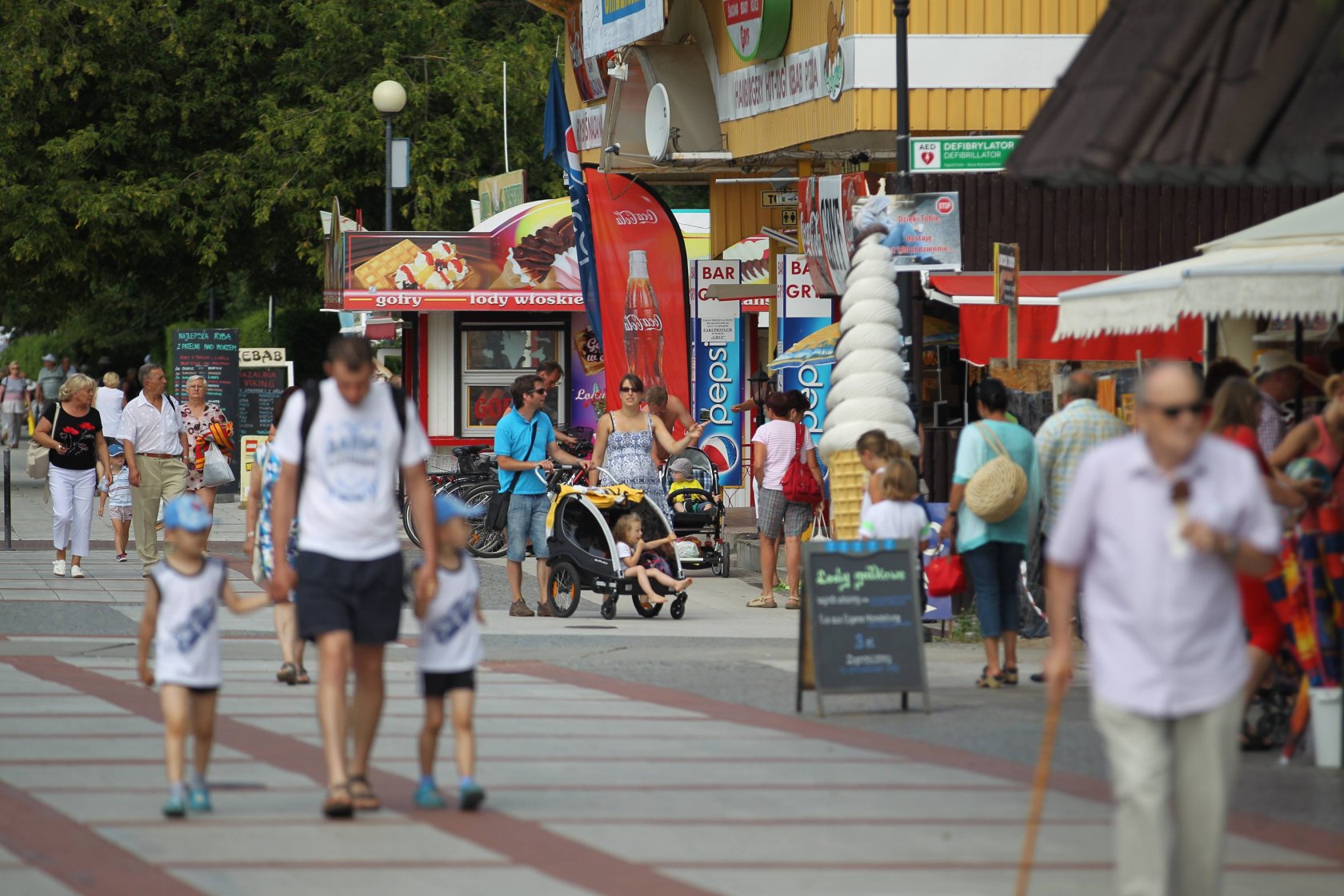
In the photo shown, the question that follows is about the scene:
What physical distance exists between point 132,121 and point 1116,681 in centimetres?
3196

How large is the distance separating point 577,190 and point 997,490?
13.4 m

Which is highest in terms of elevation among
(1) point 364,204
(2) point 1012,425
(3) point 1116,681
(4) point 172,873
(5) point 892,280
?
(1) point 364,204

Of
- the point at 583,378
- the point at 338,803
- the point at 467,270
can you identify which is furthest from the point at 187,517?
the point at 583,378

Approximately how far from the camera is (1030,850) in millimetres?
5887

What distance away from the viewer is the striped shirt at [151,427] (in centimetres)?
1828

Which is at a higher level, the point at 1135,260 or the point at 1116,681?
the point at 1135,260

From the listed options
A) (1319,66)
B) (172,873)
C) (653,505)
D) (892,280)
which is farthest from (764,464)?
(172,873)

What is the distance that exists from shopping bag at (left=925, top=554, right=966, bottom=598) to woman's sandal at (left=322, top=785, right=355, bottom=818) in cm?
512

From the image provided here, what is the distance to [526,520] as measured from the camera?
15797mm

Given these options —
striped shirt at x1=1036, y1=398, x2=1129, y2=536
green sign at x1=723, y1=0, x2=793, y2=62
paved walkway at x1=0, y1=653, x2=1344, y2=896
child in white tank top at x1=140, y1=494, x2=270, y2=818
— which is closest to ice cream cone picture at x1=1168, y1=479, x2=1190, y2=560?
paved walkway at x1=0, y1=653, x2=1344, y2=896

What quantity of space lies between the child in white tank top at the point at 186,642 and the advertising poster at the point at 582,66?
17.7 metres

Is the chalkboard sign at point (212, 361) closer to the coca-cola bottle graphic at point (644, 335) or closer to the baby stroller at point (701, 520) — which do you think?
the coca-cola bottle graphic at point (644, 335)

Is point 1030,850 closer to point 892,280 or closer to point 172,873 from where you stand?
point 172,873

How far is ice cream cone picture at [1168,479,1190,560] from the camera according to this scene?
541cm
